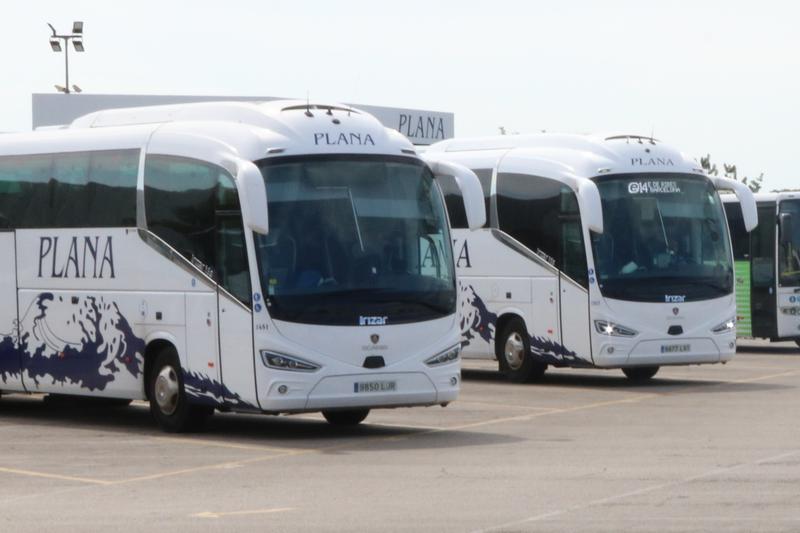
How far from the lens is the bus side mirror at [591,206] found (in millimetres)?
23250

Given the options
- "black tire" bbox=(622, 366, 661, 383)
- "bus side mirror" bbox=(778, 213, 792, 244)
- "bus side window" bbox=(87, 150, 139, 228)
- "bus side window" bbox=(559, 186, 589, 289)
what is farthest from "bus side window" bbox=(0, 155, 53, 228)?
"bus side mirror" bbox=(778, 213, 792, 244)

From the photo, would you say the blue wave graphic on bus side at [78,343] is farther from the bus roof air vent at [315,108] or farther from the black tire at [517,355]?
the black tire at [517,355]

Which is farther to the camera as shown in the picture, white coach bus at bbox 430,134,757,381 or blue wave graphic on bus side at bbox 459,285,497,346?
blue wave graphic on bus side at bbox 459,285,497,346

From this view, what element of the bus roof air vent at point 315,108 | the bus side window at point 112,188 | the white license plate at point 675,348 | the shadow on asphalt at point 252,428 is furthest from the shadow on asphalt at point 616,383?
the bus side window at point 112,188

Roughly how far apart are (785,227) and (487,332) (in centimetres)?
1002

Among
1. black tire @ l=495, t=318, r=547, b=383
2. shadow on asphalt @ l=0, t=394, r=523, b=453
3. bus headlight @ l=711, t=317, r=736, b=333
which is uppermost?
bus headlight @ l=711, t=317, r=736, b=333

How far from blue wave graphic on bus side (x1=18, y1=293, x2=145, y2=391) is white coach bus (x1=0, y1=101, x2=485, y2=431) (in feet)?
0.08

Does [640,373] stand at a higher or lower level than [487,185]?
lower

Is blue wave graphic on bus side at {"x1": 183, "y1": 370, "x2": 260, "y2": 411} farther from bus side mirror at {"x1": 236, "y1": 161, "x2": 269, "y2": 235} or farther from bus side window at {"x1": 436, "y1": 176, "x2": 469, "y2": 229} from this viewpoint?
bus side window at {"x1": 436, "y1": 176, "x2": 469, "y2": 229}

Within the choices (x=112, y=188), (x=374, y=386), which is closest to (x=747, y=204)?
(x=374, y=386)

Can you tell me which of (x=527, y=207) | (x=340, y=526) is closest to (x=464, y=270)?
(x=527, y=207)

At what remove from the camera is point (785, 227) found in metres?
33.9

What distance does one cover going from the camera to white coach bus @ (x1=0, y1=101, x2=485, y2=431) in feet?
56.7

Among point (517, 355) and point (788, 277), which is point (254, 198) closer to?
point (517, 355)
